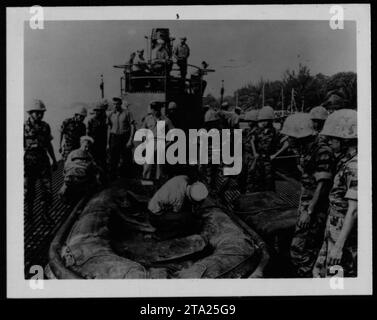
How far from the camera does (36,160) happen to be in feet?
15.7

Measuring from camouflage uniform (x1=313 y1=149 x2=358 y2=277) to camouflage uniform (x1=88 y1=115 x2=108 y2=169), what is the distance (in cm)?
195

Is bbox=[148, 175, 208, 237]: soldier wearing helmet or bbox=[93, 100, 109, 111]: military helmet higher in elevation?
bbox=[93, 100, 109, 111]: military helmet

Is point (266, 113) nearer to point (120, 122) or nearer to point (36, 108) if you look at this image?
point (120, 122)

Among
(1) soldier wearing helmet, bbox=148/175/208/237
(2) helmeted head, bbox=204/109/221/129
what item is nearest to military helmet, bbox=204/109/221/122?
(2) helmeted head, bbox=204/109/221/129

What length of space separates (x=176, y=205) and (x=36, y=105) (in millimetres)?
1436

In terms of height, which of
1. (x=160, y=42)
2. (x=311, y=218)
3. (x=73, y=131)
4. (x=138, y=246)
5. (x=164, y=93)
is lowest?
(x=138, y=246)

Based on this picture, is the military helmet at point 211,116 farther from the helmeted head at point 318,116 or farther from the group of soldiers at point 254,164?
the helmeted head at point 318,116

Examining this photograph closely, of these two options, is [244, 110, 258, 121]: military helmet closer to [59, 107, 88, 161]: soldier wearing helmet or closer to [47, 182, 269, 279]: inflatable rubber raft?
[47, 182, 269, 279]: inflatable rubber raft

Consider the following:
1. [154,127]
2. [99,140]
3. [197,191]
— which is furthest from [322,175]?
[99,140]

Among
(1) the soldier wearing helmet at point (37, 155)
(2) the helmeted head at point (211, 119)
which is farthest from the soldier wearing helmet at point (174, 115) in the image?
(1) the soldier wearing helmet at point (37, 155)

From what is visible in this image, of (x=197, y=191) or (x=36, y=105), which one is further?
(x=197, y=191)

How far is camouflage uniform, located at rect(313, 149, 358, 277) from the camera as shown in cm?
477

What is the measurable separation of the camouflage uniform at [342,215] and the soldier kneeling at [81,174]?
197 cm
